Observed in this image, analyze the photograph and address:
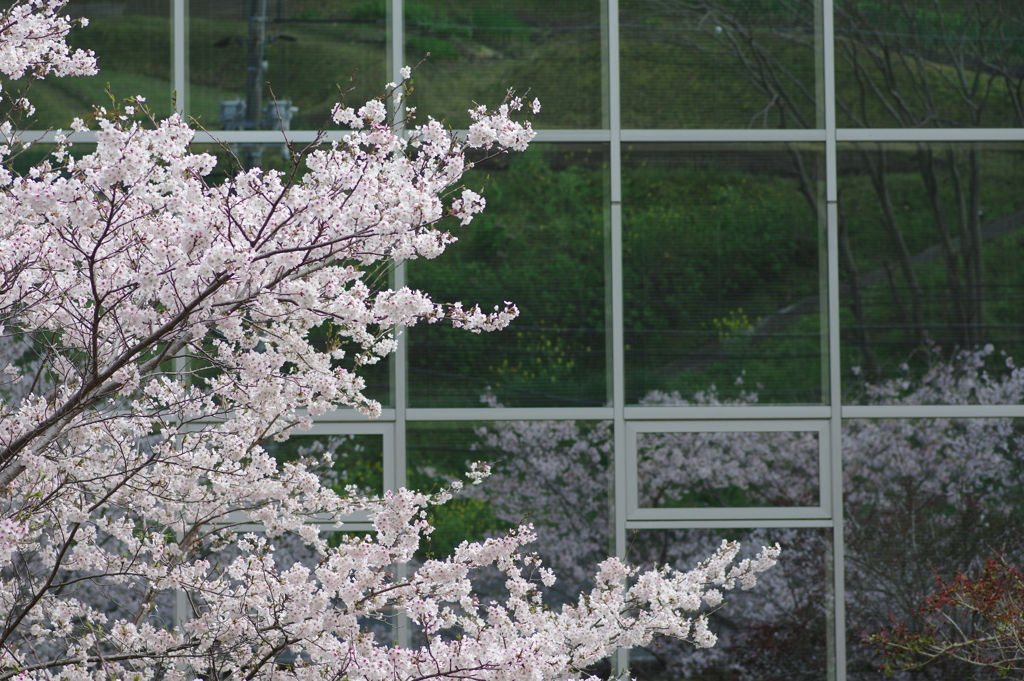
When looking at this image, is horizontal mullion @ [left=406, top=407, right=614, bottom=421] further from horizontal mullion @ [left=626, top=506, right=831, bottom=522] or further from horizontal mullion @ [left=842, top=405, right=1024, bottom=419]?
horizontal mullion @ [left=842, top=405, right=1024, bottom=419]

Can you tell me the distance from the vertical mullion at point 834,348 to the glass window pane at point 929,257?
63mm

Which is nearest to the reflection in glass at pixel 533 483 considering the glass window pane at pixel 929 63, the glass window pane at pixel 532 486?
the glass window pane at pixel 532 486

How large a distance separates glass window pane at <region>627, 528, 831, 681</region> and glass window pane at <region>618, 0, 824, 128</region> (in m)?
2.16

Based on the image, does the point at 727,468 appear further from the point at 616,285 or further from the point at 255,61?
the point at 255,61

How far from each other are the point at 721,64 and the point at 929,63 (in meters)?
1.12

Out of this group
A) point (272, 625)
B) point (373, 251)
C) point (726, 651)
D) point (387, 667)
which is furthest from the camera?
point (726, 651)

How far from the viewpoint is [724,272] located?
Result: 4984 millimetres

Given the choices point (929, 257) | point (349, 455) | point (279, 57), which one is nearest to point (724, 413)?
point (929, 257)

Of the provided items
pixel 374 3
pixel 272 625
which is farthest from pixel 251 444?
pixel 374 3

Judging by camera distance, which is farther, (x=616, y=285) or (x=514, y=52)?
(x=514, y=52)

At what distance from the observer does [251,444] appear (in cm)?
346

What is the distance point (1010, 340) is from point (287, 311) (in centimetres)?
395

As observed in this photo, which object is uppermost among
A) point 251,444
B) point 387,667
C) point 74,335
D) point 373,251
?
point 373,251

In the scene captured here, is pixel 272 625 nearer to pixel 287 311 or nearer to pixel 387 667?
pixel 387 667
